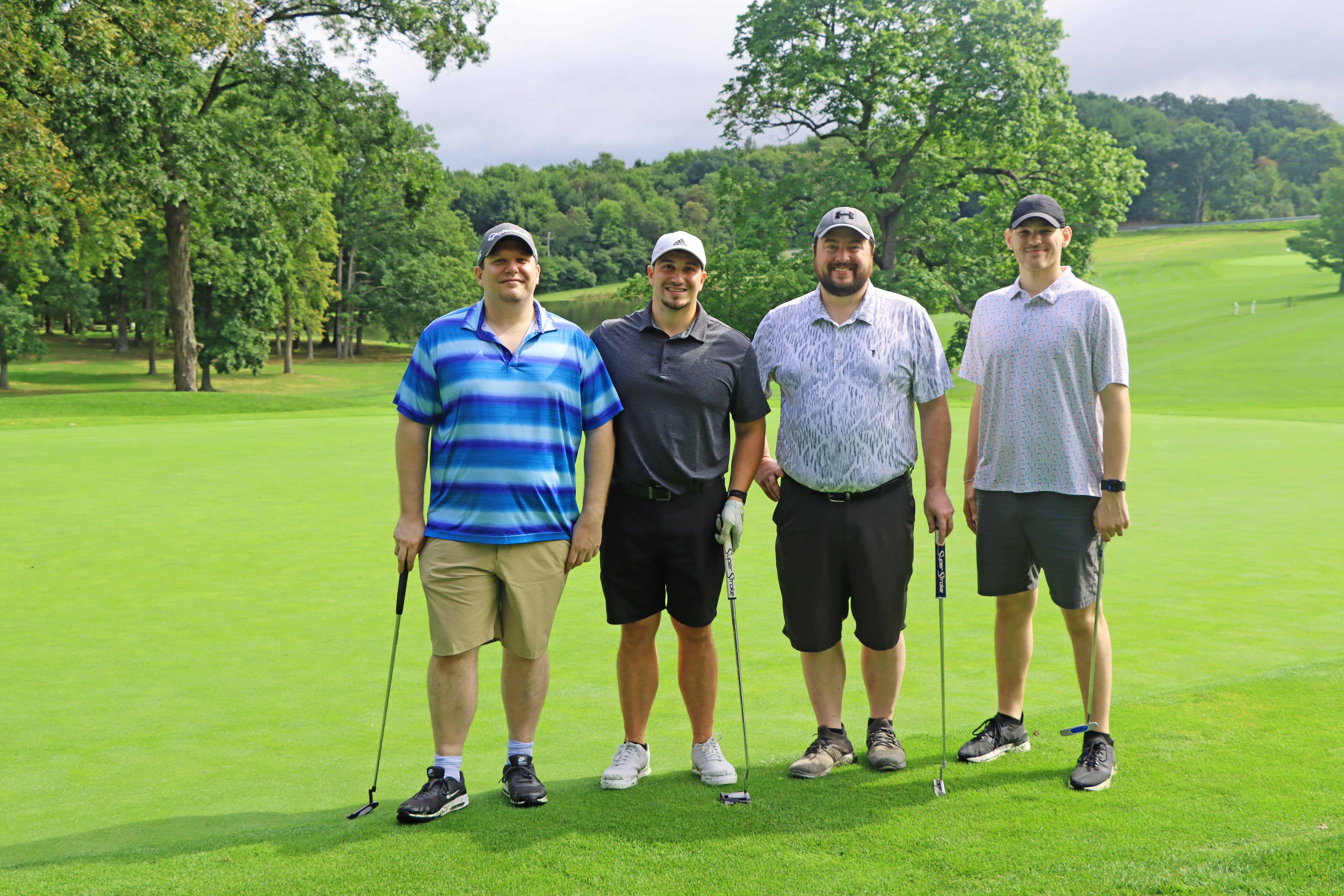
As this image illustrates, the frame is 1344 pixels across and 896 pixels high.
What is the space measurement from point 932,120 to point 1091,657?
26.8 m

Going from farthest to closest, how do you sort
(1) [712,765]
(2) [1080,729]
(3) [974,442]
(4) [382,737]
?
(3) [974,442], (2) [1080,729], (1) [712,765], (4) [382,737]

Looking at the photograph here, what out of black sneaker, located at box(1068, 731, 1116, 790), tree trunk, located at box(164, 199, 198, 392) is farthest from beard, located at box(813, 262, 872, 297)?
tree trunk, located at box(164, 199, 198, 392)

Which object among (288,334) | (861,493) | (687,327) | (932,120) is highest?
(932,120)

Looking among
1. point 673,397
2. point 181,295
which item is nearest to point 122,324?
point 181,295

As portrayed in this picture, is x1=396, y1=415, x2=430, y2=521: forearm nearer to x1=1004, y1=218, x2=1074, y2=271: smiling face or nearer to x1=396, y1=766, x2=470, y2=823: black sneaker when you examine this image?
x1=396, y1=766, x2=470, y2=823: black sneaker

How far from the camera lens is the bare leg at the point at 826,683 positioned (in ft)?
12.4

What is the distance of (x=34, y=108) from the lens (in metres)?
17.6

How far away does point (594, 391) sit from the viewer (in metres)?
3.54

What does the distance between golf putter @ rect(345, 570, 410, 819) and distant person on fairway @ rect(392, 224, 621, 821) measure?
129 millimetres

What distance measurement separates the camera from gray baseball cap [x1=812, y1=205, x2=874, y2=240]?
3750mm

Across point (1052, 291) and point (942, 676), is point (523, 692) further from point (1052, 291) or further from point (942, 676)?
point (1052, 291)

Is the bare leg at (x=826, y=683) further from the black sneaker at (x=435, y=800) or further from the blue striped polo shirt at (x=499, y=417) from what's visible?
the black sneaker at (x=435, y=800)

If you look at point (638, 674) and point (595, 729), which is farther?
point (595, 729)

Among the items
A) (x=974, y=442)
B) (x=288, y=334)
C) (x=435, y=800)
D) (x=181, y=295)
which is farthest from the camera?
(x=288, y=334)
